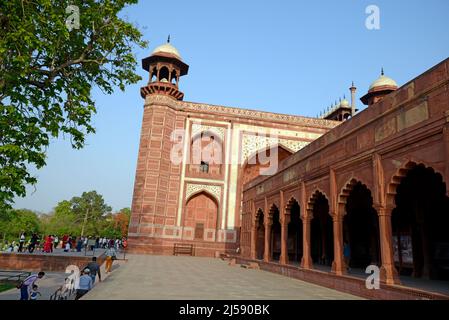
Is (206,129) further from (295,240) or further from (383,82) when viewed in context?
(383,82)

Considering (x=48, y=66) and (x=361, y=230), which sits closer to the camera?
(x=48, y=66)

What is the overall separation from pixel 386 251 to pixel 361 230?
6.67 metres

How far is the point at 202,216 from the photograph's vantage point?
23469mm

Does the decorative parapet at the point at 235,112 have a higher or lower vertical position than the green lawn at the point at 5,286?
higher

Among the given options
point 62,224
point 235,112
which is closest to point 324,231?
point 235,112

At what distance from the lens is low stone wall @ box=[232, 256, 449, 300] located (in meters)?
6.24

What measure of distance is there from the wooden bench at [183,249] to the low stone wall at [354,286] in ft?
32.5

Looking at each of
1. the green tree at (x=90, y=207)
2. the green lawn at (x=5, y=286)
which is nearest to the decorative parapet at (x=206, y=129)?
the green lawn at (x=5, y=286)

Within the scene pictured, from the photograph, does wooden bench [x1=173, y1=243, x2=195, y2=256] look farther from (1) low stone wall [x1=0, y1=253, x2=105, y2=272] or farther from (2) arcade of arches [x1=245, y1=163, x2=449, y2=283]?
(2) arcade of arches [x1=245, y1=163, x2=449, y2=283]

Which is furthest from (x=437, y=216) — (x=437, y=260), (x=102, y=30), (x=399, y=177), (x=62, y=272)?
(x=62, y=272)

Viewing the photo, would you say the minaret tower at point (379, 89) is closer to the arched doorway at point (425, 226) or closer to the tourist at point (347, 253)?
the tourist at point (347, 253)

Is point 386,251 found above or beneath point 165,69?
beneath

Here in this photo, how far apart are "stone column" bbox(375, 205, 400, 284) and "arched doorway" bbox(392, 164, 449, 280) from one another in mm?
2219

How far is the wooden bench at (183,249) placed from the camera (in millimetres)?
21703
